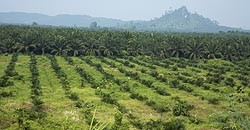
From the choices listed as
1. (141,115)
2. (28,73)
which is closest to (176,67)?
(28,73)

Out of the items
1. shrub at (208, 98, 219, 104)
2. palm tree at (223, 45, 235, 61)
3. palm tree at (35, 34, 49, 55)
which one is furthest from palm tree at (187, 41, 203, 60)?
shrub at (208, 98, 219, 104)

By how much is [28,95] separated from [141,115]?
11376 mm

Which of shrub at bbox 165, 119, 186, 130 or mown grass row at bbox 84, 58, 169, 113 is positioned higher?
shrub at bbox 165, 119, 186, 130

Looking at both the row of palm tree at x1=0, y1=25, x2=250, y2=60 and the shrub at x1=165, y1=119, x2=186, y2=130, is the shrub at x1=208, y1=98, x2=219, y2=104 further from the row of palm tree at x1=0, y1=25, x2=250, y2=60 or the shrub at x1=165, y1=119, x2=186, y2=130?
the row of palm tree at x1=0, y1=25, x2=250, y2=60

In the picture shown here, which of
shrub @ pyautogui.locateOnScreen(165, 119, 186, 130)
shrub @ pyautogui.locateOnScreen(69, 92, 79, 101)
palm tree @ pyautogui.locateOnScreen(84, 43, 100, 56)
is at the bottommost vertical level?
palm tree @ pyautogui.locateOnScreen(84, 43, 100, 56)

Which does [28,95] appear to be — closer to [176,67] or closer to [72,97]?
[72,97]

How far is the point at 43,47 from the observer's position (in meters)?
76.5

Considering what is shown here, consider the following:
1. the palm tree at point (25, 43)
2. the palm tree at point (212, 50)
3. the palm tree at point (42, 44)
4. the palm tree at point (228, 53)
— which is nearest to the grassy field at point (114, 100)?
the palm tree at point (25, 43)

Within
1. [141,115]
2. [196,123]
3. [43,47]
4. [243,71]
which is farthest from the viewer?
[43,47]

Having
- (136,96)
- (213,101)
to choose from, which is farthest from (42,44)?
(213,101)

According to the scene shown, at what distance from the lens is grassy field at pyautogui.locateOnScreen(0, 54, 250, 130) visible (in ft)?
78.1

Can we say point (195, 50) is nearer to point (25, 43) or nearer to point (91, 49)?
point (91, 49)

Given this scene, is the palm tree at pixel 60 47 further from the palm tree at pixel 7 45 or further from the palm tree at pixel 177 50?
the palm tree at pixel 177 50

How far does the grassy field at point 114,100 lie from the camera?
23.8 metres
